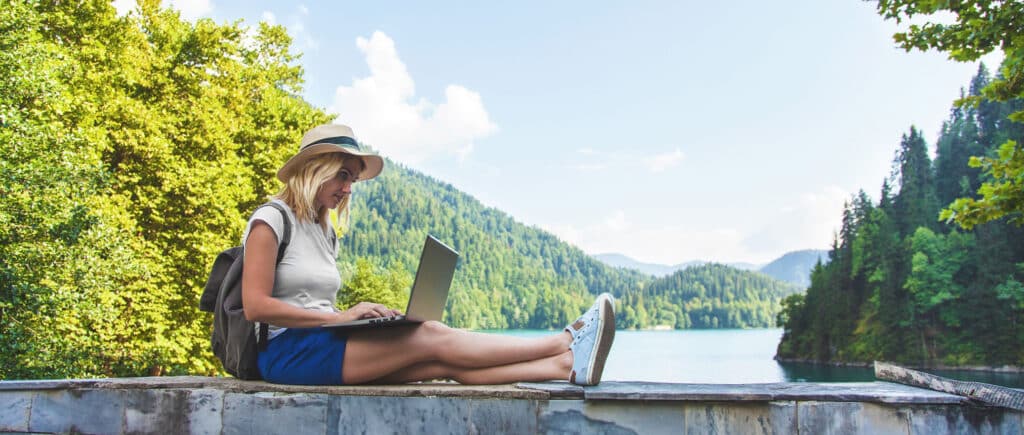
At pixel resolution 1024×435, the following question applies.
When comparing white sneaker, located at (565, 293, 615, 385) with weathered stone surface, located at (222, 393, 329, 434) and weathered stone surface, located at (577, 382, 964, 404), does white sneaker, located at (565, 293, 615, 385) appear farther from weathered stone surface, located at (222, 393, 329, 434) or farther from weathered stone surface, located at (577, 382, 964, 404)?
weathered stone surface, located at (222, 393, 329, 434)

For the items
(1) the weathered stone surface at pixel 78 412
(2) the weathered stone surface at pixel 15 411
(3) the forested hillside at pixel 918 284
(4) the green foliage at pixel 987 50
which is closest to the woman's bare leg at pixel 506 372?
(1) the weathered stone surface at pixel 78 412

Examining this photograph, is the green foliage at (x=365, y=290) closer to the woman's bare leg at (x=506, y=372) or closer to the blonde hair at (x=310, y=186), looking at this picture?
the blonde hair at (x=310, y=186)

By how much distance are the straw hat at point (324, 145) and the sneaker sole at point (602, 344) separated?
1648 mm

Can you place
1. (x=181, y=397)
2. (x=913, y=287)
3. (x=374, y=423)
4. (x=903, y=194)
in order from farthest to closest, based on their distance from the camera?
(x=903, y=194), (x=913, y=287), (x=181, y=397), (x=374, y=423)

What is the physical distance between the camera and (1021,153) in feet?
23.2

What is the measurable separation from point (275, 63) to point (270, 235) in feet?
63.1

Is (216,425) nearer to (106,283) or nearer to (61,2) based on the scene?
(106,283)

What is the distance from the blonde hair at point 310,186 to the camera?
3.88 meters

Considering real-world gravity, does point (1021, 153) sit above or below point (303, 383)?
above

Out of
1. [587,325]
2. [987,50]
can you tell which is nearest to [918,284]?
[987,50]

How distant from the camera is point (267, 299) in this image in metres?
3.51

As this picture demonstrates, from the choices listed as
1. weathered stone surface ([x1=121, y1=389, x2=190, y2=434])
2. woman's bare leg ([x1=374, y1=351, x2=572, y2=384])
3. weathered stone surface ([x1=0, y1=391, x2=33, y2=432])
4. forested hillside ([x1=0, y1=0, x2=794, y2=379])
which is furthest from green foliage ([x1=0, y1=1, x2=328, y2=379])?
woman's bare leg ([x1=374, y1=351, x2=572, y2=384])

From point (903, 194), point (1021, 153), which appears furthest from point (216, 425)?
point (903, 194)

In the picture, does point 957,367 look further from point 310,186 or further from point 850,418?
point 310,186
